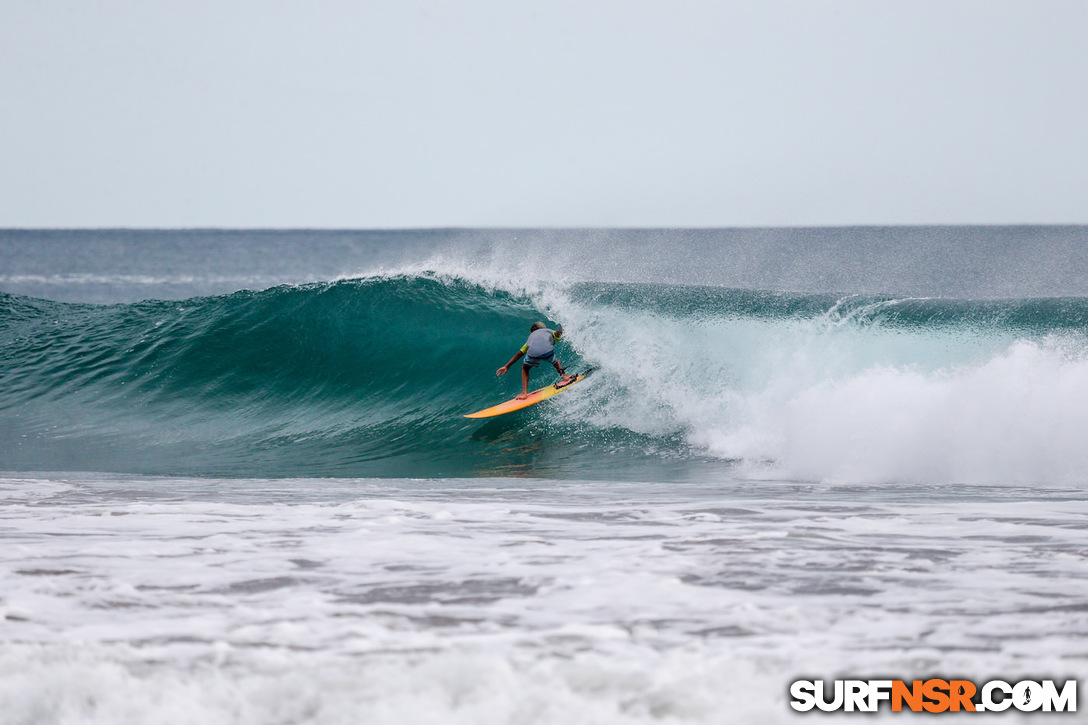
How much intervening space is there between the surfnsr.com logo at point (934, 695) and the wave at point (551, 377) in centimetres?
555

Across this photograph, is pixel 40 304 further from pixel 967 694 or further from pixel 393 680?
pixel 967 694

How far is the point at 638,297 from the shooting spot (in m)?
14.3

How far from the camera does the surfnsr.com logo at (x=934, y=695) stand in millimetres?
3127

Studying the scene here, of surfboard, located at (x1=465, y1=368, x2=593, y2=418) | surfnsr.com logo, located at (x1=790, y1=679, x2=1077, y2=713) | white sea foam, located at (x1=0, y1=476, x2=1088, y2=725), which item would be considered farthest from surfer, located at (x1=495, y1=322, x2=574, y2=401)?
surfnsr.com logo, located at (x1=790, y1=679, x2=1077, y2=713)

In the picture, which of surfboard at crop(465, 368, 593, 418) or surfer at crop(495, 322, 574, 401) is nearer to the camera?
surfer at crop(495, 322, 574, 401)

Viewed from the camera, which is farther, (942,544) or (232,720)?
(942,544)

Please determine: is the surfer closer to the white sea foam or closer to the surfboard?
the surfboard

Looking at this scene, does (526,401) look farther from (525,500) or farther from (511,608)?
(511,608)

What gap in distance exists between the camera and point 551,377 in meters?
12.6

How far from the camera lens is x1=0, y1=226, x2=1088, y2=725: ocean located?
11.3ft

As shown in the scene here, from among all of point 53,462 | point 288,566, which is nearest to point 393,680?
point 288,566

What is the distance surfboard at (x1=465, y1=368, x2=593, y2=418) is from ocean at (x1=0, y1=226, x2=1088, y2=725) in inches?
6.8

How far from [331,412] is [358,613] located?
8625 mm

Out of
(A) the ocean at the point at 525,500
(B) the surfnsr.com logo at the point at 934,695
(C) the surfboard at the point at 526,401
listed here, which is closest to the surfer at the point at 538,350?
(C) the surfboard at the point at 526,401
